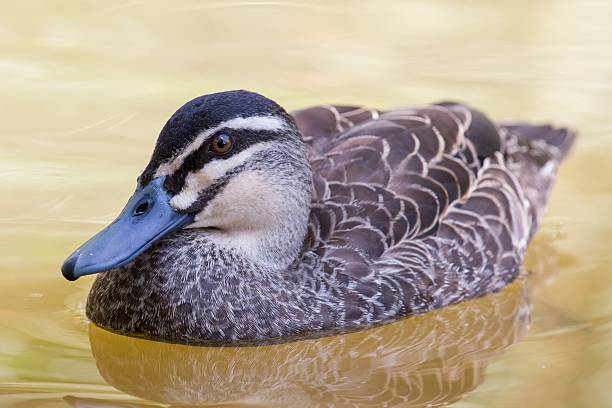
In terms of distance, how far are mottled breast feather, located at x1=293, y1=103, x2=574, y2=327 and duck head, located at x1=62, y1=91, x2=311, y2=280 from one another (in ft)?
1.23

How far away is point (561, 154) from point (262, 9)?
4.41 m

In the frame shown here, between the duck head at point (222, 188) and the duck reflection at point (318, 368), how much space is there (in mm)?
618

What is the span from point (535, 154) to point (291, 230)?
111 inches

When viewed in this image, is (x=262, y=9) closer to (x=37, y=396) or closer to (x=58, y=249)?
(x=58, y=249)

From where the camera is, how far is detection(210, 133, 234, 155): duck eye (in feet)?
25.1

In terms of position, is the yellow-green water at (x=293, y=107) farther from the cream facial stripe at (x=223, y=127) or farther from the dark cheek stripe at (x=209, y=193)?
the cream facial stripe at (x=223, y=127)

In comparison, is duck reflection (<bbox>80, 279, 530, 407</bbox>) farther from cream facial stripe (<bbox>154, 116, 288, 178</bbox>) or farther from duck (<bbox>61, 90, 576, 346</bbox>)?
cream facial stripe (<bbox>154, 116, 288, 178</bbox>)

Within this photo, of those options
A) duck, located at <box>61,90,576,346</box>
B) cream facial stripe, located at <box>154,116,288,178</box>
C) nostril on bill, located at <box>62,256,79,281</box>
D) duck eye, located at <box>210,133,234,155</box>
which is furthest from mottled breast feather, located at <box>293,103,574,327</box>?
nostril on bill, located at <box>62,256,79,281</box>

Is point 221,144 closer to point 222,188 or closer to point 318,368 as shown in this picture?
point 222,188

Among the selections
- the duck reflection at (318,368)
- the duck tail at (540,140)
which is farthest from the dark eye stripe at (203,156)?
the duck tail at (540,140)

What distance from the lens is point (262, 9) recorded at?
45.5 ft

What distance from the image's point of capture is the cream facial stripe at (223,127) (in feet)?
24.7

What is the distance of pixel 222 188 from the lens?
775 centimetres

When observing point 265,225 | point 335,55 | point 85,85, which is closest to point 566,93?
point 335,55
